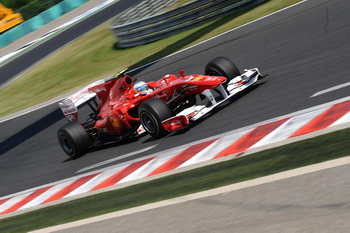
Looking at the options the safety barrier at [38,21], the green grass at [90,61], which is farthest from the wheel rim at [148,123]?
the safety barrier at [38,21]

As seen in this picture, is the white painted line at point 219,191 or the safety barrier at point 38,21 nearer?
the white painted line at point 219,191

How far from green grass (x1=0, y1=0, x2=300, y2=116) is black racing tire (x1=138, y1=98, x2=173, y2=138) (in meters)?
7.73

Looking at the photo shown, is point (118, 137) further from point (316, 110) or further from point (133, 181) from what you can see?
point (316, 110)

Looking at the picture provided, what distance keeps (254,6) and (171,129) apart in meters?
9.67

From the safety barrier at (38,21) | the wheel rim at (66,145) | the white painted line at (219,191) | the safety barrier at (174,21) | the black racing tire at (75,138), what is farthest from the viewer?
the safety barrier at (38,21)

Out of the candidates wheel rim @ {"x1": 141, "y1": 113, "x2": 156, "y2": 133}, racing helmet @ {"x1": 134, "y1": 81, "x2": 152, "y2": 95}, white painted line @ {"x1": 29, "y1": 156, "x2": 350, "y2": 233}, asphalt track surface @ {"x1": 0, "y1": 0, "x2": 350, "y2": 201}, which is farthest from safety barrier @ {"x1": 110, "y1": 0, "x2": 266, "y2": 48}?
white painted line @ {"x1": 29, "y1": 156, "x2": 350, "y2": 233}

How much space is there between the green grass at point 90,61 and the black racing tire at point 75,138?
6.70 m

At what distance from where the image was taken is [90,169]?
8.88 meters

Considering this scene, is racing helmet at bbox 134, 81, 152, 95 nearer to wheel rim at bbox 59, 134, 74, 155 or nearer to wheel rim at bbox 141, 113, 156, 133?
wheel rim at bbox 141, 113, 156, 133

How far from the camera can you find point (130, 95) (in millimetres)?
9328

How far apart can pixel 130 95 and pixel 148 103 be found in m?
0.93

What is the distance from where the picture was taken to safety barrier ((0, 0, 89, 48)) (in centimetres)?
3409

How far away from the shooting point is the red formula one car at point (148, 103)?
8.47 metres

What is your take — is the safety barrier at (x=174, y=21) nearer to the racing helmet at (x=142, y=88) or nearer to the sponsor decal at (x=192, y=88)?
the racing helmet at (x=142, y=88)
